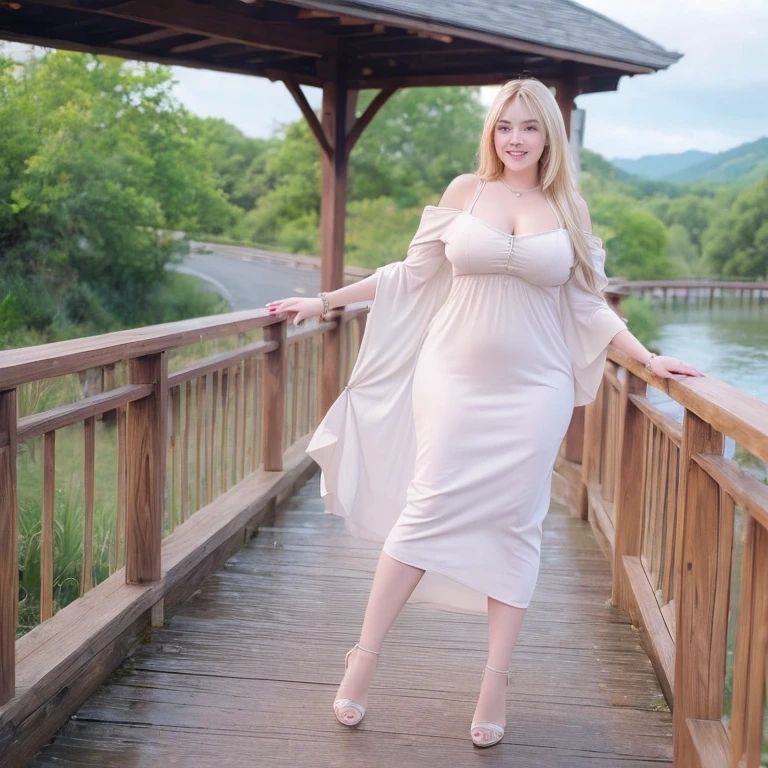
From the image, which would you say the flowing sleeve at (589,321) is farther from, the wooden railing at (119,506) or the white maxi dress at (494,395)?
the wooden railing at (119,506)

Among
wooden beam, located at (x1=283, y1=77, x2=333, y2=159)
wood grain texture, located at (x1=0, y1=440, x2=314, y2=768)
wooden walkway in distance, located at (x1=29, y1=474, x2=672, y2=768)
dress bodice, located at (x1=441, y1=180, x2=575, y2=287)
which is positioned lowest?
wooden walkway in distance, located at (x1=29, y1=474, x2=672, y2=768)

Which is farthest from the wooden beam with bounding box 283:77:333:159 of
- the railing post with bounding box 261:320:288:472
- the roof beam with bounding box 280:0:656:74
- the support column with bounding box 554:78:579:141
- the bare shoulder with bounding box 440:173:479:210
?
the bare shoulder with bounding box 440:173:479:210

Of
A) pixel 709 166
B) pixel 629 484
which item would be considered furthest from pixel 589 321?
pixel 709 166

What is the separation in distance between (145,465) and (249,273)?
1317 centimetres

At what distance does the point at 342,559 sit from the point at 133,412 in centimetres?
143

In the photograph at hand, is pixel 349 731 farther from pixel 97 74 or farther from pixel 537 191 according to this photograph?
pixel 97 74

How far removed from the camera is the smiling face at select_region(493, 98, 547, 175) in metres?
2.40

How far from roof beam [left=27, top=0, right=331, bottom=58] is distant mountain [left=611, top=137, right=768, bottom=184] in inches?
511

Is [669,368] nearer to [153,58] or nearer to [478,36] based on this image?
[478,36]

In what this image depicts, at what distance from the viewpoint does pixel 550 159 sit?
2.44m

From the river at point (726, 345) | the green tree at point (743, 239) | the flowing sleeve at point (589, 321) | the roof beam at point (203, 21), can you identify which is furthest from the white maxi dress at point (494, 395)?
the green tree at point (743, 239)

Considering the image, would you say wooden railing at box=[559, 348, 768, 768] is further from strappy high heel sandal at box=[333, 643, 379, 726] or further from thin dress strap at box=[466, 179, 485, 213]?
strappy high heel sandal at box=[333, 643, 379, 726]

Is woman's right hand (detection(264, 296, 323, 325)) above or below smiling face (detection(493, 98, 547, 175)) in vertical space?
below

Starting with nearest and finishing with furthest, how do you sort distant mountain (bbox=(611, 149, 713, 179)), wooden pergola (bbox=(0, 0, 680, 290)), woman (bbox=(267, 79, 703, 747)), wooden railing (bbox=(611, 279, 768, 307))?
woman (bbox=(267, 79, 703, 747))
wooden pergola (bbox=(0, 0, 680, 290))
wooden railing (bbox=(611, 279, 768, 307))
distant mountain (bbox=(611, 149, 713, 179))
